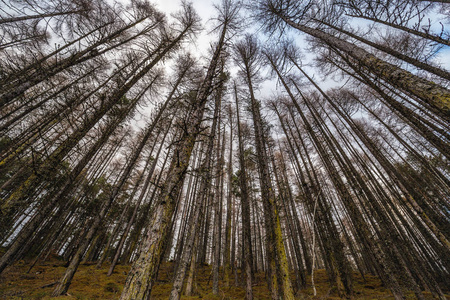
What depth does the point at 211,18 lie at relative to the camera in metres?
6.44

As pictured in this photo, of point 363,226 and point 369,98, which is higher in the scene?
point 369,98

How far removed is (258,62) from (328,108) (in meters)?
8.32

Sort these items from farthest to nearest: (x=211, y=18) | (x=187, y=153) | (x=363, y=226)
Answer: (x=363, y=226)
(x=211, y=18)
(x=187, y=153)

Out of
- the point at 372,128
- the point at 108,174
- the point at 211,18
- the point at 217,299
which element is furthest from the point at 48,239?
the point at 372,128

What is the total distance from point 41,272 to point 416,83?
1981 centimetres

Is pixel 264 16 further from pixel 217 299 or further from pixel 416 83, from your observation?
pixel 217 299

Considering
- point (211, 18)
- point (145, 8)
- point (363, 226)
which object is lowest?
point (363, 226)

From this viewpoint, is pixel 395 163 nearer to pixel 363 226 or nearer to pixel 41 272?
pixel 363 226

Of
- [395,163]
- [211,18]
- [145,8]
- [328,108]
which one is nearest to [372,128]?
[395,163]

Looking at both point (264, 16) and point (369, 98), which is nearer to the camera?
point (264, 16)

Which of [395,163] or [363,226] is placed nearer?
[363,226]

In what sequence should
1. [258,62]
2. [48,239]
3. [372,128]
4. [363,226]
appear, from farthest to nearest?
[48,239], [372,128], [258,62], [363,226]

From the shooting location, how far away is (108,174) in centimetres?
2003

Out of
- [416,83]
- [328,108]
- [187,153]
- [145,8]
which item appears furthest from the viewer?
[328,108]
